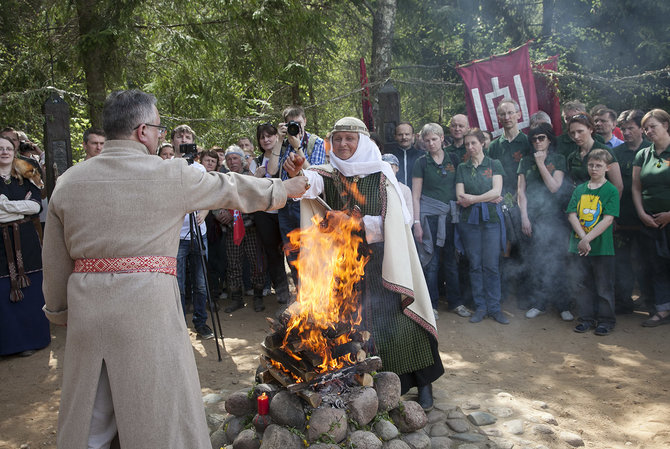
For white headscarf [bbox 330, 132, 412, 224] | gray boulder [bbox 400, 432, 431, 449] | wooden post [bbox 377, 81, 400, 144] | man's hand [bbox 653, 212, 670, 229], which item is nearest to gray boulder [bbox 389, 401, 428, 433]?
gray boulder [bbox 400, 432, 431, 449]

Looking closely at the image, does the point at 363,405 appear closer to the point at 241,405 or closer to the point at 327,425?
the point at 327,425

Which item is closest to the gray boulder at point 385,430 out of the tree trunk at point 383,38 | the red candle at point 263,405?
the red candle at point 263,405

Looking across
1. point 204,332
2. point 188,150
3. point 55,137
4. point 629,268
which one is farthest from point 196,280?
point 629,268

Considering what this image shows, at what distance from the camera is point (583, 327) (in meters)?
6.14

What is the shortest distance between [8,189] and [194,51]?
3586mm

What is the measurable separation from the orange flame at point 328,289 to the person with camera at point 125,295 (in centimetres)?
112

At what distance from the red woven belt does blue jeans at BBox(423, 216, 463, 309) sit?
15.9 ft

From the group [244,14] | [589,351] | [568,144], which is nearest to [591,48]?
[568,144]

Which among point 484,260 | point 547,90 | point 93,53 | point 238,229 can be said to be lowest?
point 484,260

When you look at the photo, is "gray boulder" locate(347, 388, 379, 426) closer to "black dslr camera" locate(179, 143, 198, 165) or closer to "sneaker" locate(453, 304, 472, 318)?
"black dslr camera" locate(179, 143, 198, 165)

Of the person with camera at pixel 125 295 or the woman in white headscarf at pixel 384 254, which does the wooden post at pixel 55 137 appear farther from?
the person with camera at pixel 125 295

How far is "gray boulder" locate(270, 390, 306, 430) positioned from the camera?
3561mm

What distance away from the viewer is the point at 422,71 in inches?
553

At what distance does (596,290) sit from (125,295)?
544 centimetres
